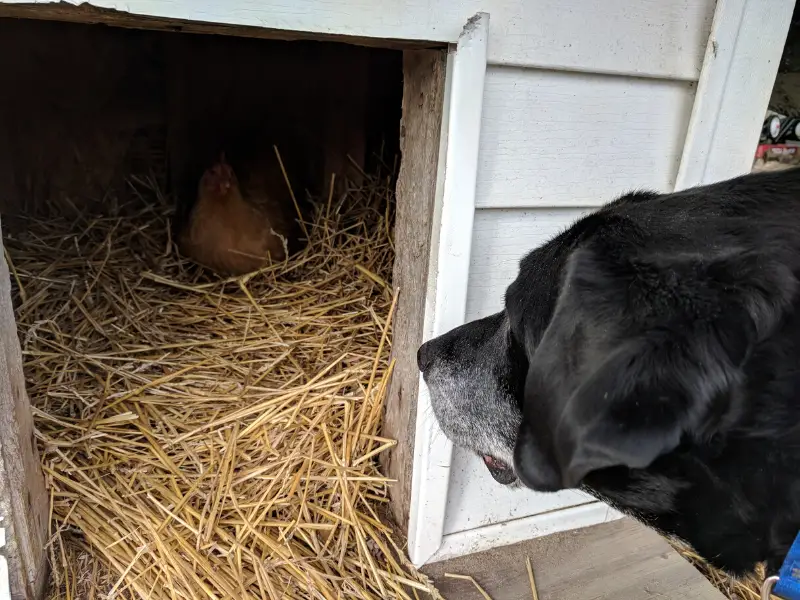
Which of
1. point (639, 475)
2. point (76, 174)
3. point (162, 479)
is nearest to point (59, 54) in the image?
point (76, 174)

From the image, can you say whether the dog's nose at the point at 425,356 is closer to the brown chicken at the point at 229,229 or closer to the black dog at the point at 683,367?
the black dog at the point at 683,367

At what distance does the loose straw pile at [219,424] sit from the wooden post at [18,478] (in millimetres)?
76

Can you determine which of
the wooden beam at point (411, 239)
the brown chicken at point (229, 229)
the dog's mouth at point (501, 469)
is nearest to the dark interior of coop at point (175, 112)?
the brown chicken at point (229, 229)

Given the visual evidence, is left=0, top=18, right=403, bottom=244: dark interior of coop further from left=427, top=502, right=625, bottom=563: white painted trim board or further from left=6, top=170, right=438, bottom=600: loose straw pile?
left=427, top=502, right=625, bottom=563: white painted trim board

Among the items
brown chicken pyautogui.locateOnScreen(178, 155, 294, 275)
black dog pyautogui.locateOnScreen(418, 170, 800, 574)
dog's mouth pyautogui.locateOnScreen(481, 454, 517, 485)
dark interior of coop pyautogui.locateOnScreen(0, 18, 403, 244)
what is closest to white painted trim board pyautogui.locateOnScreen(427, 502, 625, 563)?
dog's mouth pyautogui.locateOnScreen(481, 454, 517, 485)

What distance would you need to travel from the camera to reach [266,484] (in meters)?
1.70

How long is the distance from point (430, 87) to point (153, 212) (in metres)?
1.86

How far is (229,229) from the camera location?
96.4 inches

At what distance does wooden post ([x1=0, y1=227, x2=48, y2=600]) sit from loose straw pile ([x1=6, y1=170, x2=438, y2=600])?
8cm

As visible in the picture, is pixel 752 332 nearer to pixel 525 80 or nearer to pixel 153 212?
pixel 525 80

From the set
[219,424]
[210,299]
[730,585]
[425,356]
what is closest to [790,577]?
[425,356]

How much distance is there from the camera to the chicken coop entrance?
60.2 inches

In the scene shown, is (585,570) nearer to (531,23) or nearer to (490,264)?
(490,264)

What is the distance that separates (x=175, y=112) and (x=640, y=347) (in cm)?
273
